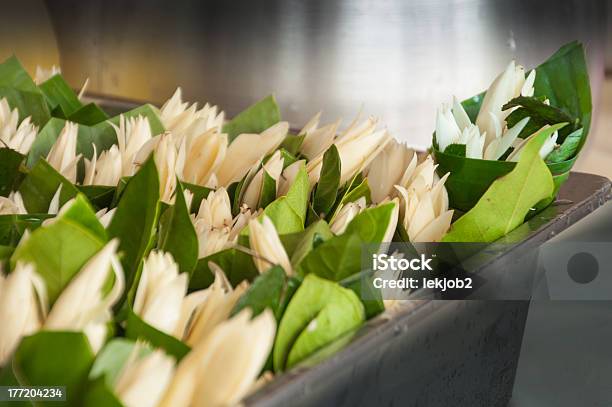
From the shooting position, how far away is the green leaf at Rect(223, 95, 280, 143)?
65cm

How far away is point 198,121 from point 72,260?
0.25 metres

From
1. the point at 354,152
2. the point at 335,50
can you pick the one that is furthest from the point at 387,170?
the point at 335,50

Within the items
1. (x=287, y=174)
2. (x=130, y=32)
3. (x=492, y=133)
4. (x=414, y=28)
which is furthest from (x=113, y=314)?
(x=130, y=32)

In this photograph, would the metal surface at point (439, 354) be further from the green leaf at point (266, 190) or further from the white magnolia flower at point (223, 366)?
the green leaf at point (266, 190)

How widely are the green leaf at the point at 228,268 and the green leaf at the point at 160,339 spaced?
0.08 m

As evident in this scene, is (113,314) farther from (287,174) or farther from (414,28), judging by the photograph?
(414,28)

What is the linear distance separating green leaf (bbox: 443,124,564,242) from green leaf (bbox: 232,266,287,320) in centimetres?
14

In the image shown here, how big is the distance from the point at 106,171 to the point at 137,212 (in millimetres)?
124

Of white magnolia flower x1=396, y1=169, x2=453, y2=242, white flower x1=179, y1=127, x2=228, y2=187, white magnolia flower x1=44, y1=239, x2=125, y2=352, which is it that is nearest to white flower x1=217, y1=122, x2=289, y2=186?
white flower x1=179, y1=127, x2=228, y2=187

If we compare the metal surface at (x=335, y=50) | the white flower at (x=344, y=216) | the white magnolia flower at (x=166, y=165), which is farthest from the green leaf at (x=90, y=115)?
the metal surface at (x=335, y=50)

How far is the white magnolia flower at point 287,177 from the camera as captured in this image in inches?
20.5

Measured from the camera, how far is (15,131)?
1.97ft

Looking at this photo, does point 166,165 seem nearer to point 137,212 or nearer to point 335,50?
point 137,212

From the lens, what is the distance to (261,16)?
119 cm
